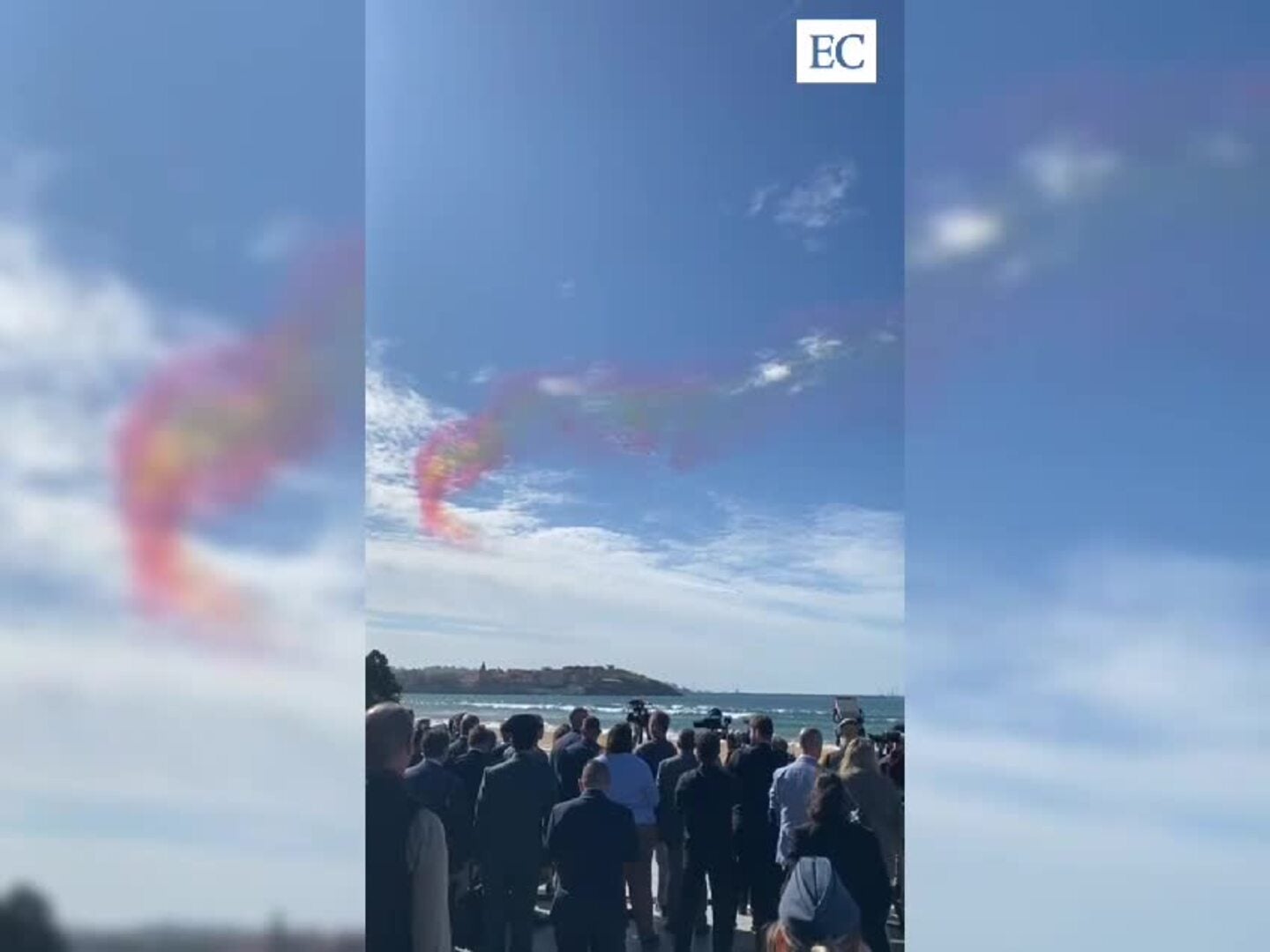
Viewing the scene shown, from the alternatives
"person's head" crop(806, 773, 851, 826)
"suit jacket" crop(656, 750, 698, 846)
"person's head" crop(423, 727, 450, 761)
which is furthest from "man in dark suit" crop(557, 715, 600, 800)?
"person's head" crop(806, 773, 851, 826)

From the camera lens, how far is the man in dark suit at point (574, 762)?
150 inches

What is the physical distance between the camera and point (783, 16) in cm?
360

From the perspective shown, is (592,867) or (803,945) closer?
(803,945)

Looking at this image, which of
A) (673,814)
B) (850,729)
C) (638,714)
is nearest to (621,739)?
(638,714)

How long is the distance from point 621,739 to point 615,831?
309mm

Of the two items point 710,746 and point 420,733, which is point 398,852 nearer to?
point 420,733

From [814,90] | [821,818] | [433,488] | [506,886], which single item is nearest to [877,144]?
[814,90]

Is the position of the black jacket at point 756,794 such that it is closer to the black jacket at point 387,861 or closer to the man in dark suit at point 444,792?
the man in dark suit at point 444,792

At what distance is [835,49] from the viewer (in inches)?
142

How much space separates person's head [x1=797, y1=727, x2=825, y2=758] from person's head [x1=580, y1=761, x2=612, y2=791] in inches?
24.2

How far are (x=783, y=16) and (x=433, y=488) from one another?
175cm

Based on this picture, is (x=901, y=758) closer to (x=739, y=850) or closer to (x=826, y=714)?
(x=826, y=714)

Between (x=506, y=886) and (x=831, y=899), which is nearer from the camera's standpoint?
(x=831, y=899)

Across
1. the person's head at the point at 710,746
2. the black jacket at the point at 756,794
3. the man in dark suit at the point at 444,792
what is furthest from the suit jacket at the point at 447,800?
the black jacket at the point at 756,794
